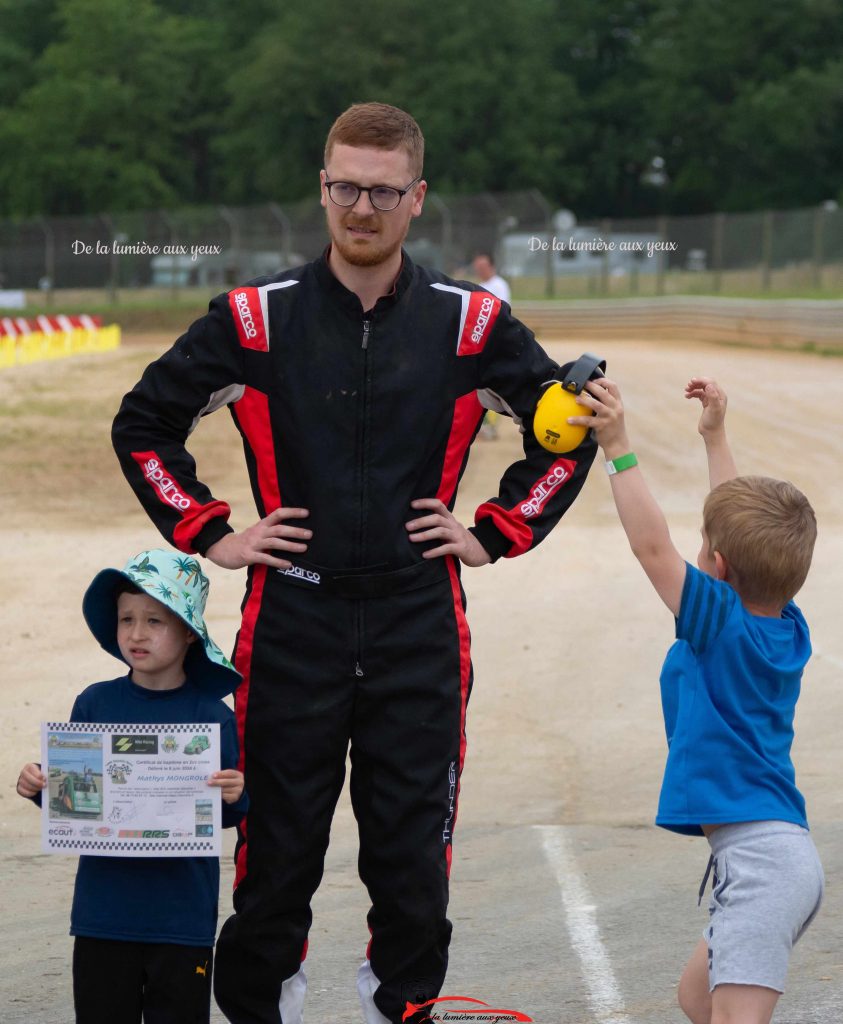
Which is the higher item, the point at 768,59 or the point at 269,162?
the point at 768,59

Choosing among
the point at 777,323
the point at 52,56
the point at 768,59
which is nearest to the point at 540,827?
the point at 777,323

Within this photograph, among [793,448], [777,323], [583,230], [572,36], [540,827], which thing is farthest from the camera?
[572,36]

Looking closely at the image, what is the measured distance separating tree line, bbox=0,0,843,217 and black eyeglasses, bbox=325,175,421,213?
6382 centimetres

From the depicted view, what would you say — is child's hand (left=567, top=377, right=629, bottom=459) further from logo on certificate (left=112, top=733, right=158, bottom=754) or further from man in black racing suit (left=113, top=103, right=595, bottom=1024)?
logo on certificate (left=112, top=733, right=158, bottom=754)

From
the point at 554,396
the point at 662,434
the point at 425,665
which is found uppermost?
the point at 554,396

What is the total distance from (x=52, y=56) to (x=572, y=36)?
23.9 m

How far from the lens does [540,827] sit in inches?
271

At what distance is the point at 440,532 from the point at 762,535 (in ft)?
2.64

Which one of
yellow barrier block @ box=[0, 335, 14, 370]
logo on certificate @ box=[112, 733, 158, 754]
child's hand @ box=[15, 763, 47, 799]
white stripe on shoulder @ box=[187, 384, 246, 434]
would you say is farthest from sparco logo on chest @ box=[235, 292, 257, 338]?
yellow barrier block @ box=[0, 335, 14, 370]

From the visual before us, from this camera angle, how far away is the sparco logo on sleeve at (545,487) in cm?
421

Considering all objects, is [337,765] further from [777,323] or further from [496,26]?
[496,26]

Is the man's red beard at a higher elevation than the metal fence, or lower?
higher

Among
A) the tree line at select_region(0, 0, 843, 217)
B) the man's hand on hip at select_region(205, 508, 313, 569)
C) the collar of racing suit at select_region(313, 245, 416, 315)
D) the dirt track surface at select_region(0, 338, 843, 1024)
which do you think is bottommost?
the dirt track surface at select_region(0, 338, 843, 1024)

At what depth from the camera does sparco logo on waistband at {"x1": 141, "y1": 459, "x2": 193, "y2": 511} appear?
4137 mm
